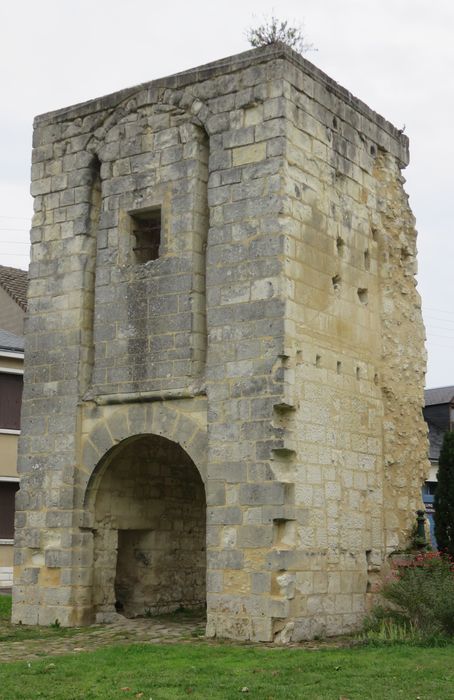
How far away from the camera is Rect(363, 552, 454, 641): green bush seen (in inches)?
417

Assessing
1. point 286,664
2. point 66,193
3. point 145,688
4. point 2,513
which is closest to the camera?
point 145,688

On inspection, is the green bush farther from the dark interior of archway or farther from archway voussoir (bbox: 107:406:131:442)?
archway voussoir (bbox: 107:406:131:442)

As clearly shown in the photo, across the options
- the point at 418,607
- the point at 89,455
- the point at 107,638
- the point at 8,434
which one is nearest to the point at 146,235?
the point at 89,455

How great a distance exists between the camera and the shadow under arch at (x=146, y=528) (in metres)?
12.5

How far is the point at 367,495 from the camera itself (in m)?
12.4

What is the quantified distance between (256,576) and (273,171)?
4.41 m

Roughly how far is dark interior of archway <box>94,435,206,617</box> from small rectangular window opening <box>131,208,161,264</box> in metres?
2.28

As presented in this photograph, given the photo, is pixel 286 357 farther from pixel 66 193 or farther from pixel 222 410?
pixel 66 193

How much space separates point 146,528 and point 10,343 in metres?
9.11

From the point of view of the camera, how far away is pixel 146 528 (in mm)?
13445

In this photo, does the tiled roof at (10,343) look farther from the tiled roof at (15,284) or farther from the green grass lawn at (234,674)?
the green grass lawn at (234,674)

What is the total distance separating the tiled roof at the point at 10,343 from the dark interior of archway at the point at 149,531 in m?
8.01

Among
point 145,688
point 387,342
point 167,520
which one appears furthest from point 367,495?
point 145,688

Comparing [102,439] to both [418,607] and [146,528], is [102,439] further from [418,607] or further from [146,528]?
[418,607]
